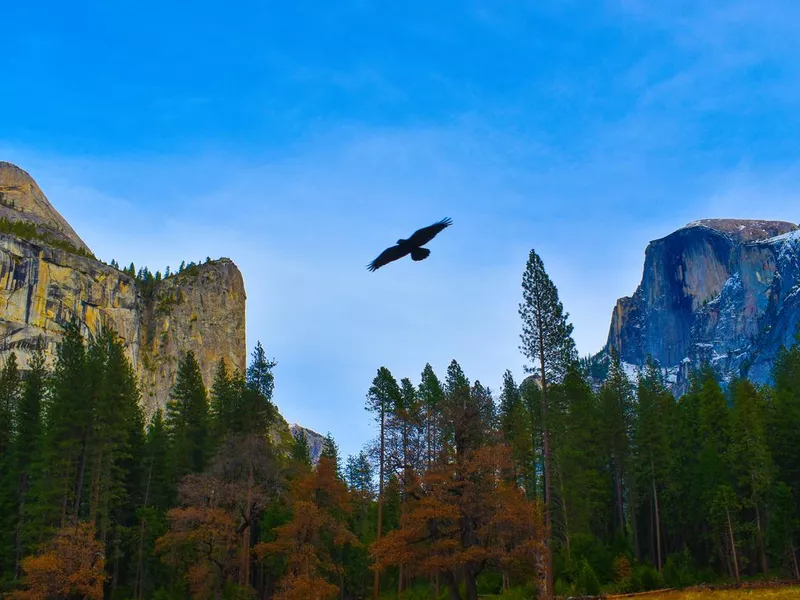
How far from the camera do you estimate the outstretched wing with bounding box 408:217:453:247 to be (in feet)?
55.1

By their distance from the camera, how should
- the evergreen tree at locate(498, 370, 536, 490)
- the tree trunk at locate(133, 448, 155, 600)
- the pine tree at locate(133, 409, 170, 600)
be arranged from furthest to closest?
the evergreen tree at locate(498, 370, 536, 490) → the pine tree at locate(133, 409, 170, 600) → the tree trunk at locate(133, 448, 155, 600)

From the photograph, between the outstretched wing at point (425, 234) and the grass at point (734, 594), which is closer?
the outstretched wing at point (425, 234)

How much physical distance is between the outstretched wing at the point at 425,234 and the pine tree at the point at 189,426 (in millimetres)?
37339

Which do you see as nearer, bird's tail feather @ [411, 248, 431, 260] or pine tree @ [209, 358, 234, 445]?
bird's tail feather @ [411, 248, 431, 260]

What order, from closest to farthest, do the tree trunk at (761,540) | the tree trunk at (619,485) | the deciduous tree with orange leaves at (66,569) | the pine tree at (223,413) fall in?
1. the deciduous tree with orange leaves at (66,569)
2. the tree trunk at (761,540)
3. the pine tree at (223,413)
4. the tree trunk at (619,485)

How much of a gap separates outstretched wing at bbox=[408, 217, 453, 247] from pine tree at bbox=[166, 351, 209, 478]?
37339 millimetres

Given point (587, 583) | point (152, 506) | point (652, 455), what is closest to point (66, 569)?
point (152, 506)

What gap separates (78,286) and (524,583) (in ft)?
397

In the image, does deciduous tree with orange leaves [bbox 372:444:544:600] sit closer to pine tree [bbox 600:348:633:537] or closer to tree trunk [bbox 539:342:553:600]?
tree trunk [bbox 539:342:553:600]

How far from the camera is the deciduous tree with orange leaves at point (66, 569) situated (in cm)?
3628

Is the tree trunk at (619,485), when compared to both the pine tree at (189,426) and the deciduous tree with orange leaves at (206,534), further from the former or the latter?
the pine tree at (189,426)

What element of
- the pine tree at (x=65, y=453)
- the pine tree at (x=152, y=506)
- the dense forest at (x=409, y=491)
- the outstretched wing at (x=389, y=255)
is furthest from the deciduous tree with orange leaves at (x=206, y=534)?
the outstretched wing at (x=389, y=255)

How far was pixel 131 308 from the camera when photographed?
150500 millimetres

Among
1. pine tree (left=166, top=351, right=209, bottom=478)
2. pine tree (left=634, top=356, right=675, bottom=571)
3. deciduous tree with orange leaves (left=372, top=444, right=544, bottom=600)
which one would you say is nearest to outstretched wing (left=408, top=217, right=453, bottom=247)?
deciduous tree with orange leaves (left=372, top=444, right=544, bottom=600)
